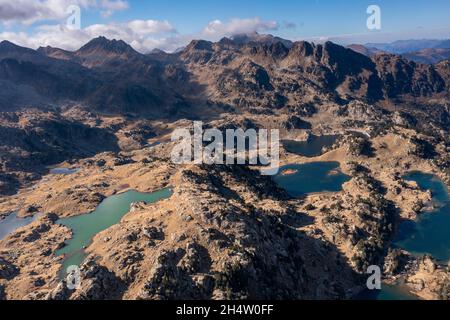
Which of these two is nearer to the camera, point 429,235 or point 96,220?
point 96,220

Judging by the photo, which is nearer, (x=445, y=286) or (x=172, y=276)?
(x=172, y=276)

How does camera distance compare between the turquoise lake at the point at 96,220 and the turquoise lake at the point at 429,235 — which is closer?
the turquoise lake at the point at 96,220

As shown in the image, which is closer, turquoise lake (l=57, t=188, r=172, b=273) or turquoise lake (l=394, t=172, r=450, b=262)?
turquoise lake (l=57, t=188, r=172, b=273)

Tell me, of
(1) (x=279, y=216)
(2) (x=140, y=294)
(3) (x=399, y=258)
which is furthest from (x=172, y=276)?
(3) (x=399, y=258)

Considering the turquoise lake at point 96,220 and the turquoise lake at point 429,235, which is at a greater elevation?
the turquoise lake at point 96,220

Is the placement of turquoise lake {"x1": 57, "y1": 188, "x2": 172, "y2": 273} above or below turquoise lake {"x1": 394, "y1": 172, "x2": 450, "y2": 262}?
above

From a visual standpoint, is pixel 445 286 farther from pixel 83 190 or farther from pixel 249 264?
pixel 83 190

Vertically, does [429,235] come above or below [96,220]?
below
